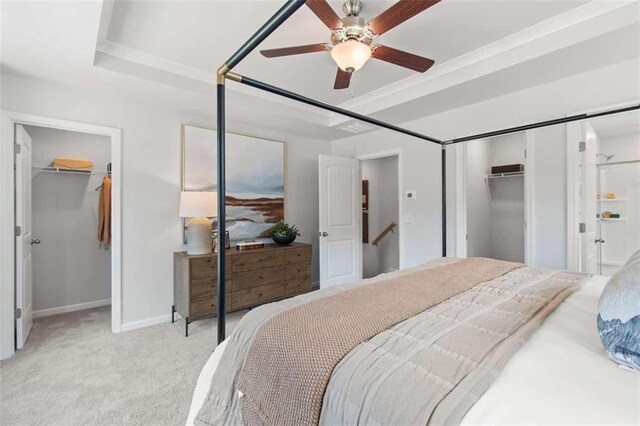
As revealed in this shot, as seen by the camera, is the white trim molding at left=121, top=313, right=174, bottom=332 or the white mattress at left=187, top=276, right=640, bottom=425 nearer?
the white mattress at left=187, top=276, right=640, bottom=425

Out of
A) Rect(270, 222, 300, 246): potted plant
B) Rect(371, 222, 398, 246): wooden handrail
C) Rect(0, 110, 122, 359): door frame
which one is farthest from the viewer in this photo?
Rect(371, 222, 398, 246): wooden handrail

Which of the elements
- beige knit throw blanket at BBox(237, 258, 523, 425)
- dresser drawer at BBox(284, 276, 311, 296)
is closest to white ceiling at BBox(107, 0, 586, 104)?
beige knit throw blanket at BBox(237, 258, 523, 425)

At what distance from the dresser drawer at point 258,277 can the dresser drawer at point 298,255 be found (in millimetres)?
150

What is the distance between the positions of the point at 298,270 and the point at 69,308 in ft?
9.05

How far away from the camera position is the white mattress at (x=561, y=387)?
594 millimetres

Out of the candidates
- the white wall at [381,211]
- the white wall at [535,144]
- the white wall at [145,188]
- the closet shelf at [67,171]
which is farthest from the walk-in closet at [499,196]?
the closet shelf at [67,171]

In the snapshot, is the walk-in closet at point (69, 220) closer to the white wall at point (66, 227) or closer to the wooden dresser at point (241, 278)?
the white wall at point (66, 227)

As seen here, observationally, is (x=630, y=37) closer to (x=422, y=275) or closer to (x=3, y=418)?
(x=422, y=275)

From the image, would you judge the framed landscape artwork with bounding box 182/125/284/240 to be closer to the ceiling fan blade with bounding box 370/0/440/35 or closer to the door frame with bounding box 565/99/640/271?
the ceiling fan blade with bounding box 370/0/440/35

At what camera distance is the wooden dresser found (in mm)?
2896

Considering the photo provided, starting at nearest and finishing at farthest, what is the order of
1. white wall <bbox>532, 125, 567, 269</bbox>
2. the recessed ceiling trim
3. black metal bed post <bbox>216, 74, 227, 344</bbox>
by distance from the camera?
black metal bed post <bbox>216, 74, 227, 344</bbox>, the recessed ceiling trim, white wall <bbox>532, 125, 567, 269</bbox>

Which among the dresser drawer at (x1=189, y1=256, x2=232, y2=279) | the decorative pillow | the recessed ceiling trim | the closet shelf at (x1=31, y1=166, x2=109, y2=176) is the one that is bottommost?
the dresser drawer at (x1=189, y1=256, x2=232, y2=279)

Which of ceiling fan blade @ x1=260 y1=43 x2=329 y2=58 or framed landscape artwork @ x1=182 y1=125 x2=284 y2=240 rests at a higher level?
ceiling fan blade @ x1=260 y1=43 x2=329 y2=58

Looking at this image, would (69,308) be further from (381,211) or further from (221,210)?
(381,211)
